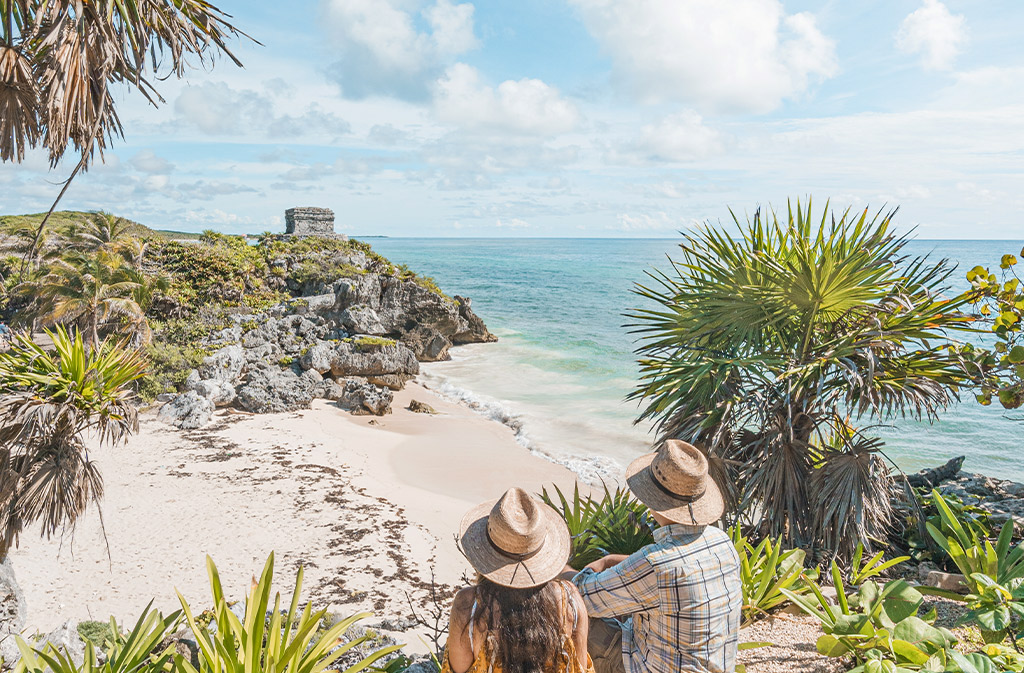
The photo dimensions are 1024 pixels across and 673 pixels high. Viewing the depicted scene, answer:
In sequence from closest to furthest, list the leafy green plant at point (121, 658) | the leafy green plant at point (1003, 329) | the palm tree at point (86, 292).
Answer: the leafy green plant at point (121, 658) → the leafy green plant at point (1003, 329) → the palm tree at point (86, 292)

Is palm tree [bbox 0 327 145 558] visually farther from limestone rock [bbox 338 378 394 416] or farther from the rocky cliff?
limestone rock [bbox 338 378 394 416]

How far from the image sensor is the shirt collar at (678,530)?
272 cm

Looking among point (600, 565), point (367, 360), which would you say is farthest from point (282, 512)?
point (367, 360)

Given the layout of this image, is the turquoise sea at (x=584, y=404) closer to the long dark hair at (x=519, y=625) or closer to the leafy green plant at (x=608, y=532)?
the leafy green plant at (x=608, y=532)

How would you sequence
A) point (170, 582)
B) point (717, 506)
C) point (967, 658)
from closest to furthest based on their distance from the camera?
1. point (967, 658)
2. point (717, 506)
3. point (170, 582)

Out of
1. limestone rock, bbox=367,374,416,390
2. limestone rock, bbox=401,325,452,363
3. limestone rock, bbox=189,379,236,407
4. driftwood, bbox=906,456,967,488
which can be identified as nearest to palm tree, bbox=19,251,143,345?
limestone rock, bbox=189,379,236,407

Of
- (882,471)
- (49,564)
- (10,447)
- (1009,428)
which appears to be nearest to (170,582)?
(49,564)

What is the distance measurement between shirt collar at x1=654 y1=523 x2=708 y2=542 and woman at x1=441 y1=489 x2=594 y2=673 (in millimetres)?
609

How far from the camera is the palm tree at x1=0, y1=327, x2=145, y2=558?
14.6 ft

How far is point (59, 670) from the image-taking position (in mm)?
3070

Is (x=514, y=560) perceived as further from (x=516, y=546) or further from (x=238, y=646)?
(x=238, y=646)

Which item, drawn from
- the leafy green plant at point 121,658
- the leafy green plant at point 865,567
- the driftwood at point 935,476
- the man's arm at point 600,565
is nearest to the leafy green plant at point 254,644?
the leafy green plant at point 121,658

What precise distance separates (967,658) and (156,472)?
11558 mm

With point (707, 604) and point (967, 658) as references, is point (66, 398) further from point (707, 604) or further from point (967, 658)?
point (967, 658)
